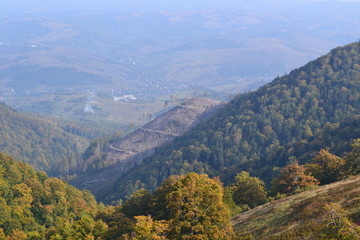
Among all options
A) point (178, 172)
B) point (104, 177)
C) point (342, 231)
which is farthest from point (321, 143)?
point (104, 177)

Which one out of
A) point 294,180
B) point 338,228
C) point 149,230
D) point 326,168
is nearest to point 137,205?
point 294,180

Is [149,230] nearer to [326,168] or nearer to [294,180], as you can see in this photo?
[294,180]

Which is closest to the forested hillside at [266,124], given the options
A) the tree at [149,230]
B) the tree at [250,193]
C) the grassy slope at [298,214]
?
the tree at [250,193]

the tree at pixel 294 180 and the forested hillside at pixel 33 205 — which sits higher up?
the tree at pixel 294 180

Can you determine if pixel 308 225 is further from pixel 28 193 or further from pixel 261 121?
pixel 261 121

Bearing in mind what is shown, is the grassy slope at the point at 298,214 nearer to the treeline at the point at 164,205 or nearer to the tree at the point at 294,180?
the treeline at the point at 164,205

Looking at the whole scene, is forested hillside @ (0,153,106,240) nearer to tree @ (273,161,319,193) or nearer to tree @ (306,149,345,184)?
tree @ (273,161,319,193)
